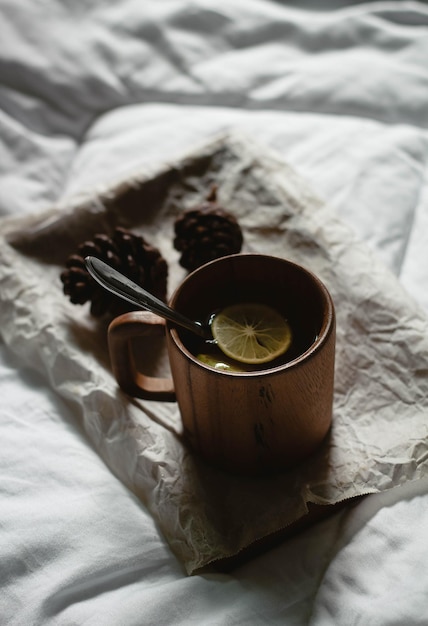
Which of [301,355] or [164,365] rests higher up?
[301,355]

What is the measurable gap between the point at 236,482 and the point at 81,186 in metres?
0.57

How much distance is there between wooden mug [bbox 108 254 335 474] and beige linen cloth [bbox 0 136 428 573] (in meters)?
0.03

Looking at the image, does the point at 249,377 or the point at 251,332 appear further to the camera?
the point at 251,332

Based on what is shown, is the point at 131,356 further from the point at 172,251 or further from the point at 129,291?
the point at 172,251

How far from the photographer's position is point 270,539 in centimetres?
72

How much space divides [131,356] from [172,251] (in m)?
0.23

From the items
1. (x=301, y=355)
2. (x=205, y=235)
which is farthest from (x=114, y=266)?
(x=301, y=355)

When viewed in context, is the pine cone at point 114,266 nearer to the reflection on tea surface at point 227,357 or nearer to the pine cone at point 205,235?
the pine cone at point 205,235

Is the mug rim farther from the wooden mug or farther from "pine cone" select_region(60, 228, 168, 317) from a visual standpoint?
"pine cone" select_region(60, 228, 168, 317)

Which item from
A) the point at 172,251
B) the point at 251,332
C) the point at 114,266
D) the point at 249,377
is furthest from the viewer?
the point at 172,251

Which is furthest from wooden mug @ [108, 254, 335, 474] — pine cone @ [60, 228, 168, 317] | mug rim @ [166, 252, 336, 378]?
pine cone @ [60, 228, 168, 317]

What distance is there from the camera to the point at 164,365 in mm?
851

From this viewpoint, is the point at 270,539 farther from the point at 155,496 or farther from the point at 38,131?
the point at 38,131

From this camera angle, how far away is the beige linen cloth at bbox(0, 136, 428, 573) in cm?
72
